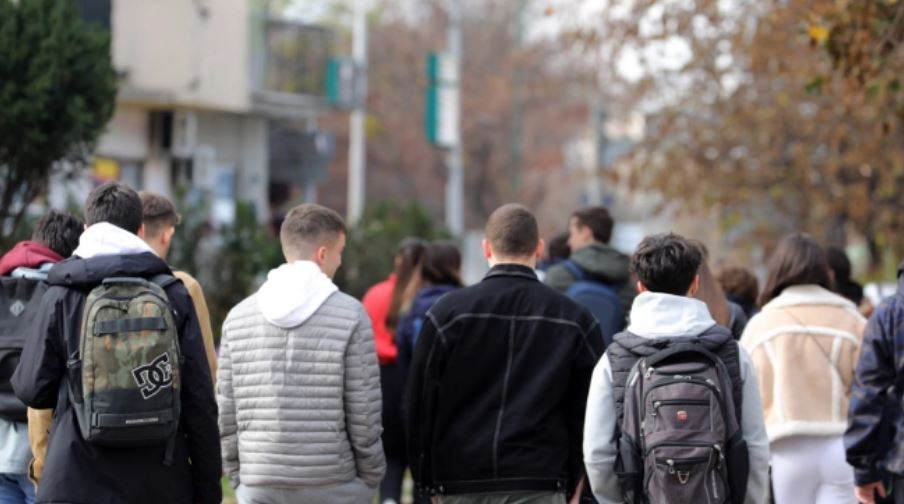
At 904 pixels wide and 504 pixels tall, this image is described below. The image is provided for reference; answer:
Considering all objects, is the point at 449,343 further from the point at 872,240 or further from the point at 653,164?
the point at 872,240

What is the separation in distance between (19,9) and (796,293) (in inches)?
239

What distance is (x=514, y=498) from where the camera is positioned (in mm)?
6582

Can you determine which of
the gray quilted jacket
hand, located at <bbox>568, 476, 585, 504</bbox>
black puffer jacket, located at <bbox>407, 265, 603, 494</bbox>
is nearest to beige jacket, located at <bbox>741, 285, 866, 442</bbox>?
hand, located at <bbox>568, 476, 585, 504</bbox>

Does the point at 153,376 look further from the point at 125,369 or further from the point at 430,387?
the point at 430,387

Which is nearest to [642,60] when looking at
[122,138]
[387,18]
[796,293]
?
[122,138]

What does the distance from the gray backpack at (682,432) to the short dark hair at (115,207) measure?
2.16 metres

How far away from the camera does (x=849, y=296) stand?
951 centimetres

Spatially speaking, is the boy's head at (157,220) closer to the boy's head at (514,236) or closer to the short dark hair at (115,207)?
the short dark hair at (115,207)

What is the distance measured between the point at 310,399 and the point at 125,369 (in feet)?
2.94

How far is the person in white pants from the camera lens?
758 centimetres

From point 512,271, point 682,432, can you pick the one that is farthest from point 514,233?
point 682,432

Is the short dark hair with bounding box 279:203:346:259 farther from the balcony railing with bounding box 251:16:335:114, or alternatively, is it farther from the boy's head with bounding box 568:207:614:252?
the balcony railing with bounding box 251:16:335:114

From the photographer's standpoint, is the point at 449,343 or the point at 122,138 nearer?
the point at 449,343

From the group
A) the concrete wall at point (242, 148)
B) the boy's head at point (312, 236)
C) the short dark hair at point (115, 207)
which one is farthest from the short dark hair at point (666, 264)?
the concrete wall at point (242, 148)
